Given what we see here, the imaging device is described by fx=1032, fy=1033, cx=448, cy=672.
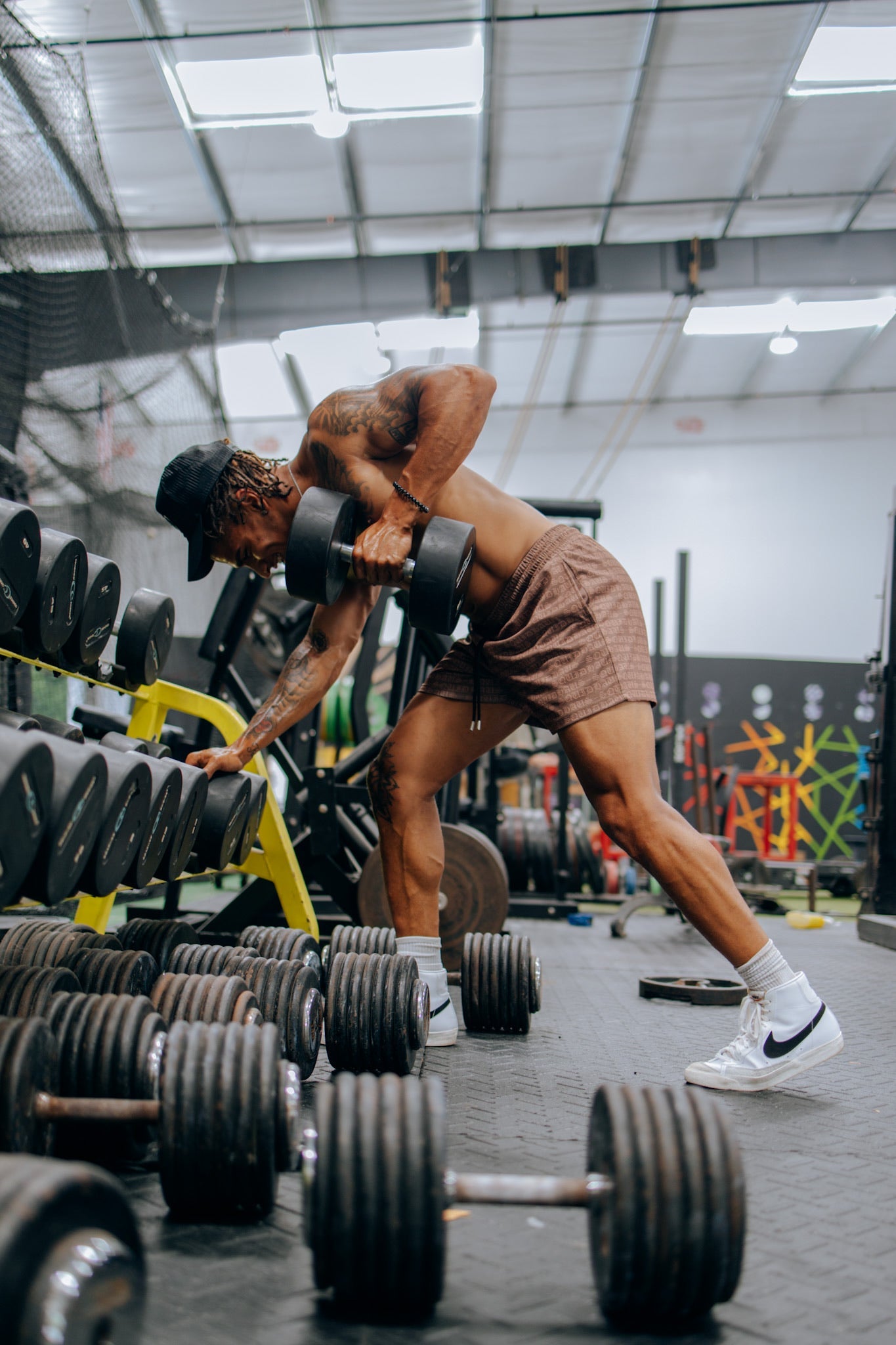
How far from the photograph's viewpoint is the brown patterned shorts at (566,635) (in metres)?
1.63

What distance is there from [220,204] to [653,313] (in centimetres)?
365

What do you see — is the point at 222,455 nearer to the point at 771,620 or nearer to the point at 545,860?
the point at 545,860

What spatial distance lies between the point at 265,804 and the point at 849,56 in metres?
5.39

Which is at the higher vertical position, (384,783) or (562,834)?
(384,783)

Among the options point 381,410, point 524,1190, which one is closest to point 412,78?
point 381,410

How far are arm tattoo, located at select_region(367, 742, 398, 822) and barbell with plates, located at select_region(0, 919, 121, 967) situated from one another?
19.6 inches

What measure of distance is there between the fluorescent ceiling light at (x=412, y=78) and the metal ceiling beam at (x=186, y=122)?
85 centimetres

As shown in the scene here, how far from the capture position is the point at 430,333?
812cm

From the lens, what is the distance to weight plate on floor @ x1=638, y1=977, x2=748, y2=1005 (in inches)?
92.0

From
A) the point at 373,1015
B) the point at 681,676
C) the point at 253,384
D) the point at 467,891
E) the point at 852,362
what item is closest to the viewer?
the point at 373,1015

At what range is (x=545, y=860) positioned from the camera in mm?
4660

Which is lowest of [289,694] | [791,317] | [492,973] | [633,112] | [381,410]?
[492,973]

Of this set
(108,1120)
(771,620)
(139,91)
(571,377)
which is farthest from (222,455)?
(771,620)

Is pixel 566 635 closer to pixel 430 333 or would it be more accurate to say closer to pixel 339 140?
pixel 339 140
